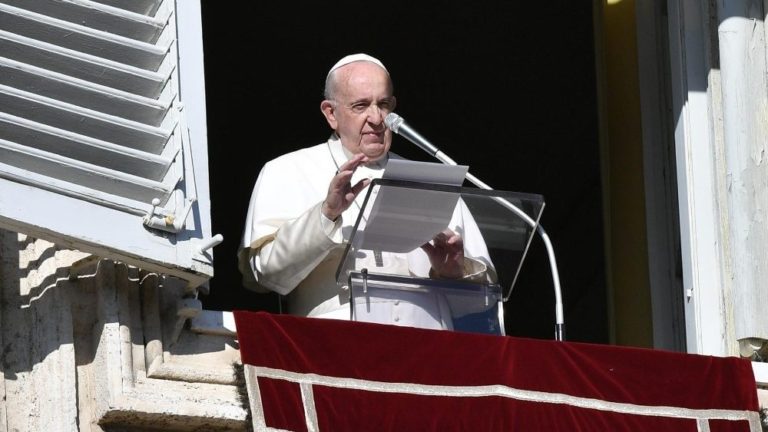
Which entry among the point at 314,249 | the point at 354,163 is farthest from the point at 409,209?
the point at 314,249

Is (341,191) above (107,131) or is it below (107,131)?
below

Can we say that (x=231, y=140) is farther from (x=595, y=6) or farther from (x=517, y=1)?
(x=595, y=6)

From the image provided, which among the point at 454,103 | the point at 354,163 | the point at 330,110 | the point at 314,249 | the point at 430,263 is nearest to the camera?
the point at 354,163

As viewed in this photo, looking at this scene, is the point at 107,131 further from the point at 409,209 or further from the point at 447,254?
the point at 447,254

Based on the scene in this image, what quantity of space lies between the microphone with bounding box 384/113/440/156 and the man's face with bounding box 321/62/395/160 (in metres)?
0.40

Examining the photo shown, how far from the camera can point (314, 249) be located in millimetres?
6016

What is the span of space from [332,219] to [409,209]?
0.79 feet

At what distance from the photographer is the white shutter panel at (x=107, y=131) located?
18.3ft

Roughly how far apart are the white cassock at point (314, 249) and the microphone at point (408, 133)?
24cm

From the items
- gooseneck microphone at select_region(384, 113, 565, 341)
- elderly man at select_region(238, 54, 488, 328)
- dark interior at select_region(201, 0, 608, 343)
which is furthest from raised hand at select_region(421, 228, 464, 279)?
dark interior at select_region(201, 0, 608, 343)

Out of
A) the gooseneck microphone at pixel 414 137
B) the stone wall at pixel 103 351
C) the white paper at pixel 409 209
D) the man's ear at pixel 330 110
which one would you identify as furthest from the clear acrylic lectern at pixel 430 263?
the man's ear at pixel 330 110

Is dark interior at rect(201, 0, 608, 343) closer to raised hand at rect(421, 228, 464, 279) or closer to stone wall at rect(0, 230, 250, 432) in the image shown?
raised hand at rect(421, 228, 464, 279)

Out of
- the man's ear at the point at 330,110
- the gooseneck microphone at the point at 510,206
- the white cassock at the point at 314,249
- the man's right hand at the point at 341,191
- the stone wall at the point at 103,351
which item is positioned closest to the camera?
the stone wall at the point at 103,351

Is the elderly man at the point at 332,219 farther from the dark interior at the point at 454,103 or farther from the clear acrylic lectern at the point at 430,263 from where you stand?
the dark interior at the point at 454,103
